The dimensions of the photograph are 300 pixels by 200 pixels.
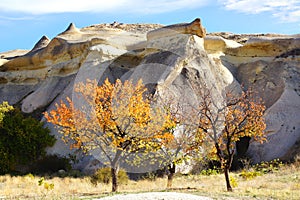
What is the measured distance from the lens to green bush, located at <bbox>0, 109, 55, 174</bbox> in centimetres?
2409

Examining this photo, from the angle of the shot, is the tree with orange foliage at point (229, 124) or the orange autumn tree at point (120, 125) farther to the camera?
the orange autumn tree at point (120, 125)

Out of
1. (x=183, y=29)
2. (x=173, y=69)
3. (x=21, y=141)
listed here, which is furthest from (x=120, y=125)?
(x=183, y=29)

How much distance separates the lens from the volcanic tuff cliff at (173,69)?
24828mm

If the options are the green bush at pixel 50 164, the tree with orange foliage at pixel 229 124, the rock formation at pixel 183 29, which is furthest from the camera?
the rock formation at pixel 183 29

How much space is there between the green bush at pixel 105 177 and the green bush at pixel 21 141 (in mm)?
5844

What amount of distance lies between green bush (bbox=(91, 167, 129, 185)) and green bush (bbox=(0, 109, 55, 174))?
584 centimetres

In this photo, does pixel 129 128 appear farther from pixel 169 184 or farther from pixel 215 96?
pixel 215 96

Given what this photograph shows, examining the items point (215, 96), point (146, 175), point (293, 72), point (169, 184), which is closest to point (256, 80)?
point (293, 72)

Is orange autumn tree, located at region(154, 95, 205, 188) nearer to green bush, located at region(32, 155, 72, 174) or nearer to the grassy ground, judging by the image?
the grassy ground

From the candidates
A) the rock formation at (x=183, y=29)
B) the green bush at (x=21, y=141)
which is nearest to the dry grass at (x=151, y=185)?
the green bush at (x=21, y=141)

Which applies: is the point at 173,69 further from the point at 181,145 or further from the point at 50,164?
the point at 50,164

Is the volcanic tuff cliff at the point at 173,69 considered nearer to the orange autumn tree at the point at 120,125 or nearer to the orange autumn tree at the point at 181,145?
the orange autumn tree at the point at 181,145

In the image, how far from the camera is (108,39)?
97.0ft

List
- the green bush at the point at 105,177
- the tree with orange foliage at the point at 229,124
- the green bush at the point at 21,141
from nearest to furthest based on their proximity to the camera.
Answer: the tree with orange foliage at the point at 229,124 < the green bush at the point at 105,177 < the green bush at the point at 21,141
